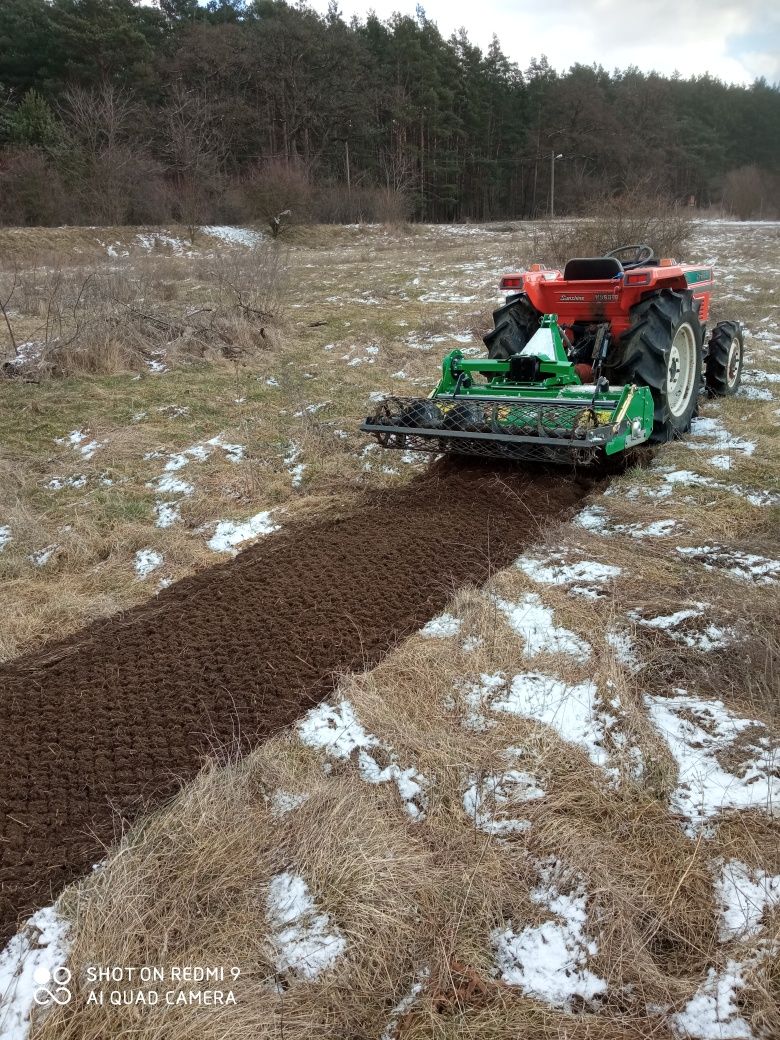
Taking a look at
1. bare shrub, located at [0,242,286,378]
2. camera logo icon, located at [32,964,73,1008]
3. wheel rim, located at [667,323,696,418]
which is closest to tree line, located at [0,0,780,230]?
bare shrub, located at [0,242,286,378]

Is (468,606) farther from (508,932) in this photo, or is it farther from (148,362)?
(148,362)

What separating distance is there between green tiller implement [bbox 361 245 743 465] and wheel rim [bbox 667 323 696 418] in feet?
0.03

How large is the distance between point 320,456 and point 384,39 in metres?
47.4

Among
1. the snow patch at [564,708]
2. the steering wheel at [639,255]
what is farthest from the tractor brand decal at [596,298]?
the snow patch at [564,708]

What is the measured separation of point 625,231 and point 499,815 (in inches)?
527

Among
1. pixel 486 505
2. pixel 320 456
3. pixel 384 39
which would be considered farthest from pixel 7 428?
pixel 384 39

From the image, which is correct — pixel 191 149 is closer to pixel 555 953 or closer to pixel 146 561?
pixel 146 561

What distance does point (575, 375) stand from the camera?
17.3 feet

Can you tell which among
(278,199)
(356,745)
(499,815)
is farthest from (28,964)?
(278,199)

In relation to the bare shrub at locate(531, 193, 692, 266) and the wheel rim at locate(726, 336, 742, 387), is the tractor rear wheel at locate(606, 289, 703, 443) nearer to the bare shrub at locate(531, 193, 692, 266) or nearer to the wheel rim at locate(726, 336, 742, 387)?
the wheel rim at locate(726, 336, 742, 387)

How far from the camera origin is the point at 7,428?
268 inches

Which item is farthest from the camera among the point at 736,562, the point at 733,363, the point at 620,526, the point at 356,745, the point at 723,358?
the point at 733,363

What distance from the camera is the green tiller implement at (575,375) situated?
4.64 metres

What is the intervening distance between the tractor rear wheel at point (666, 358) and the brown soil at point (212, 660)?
1.11 meters
